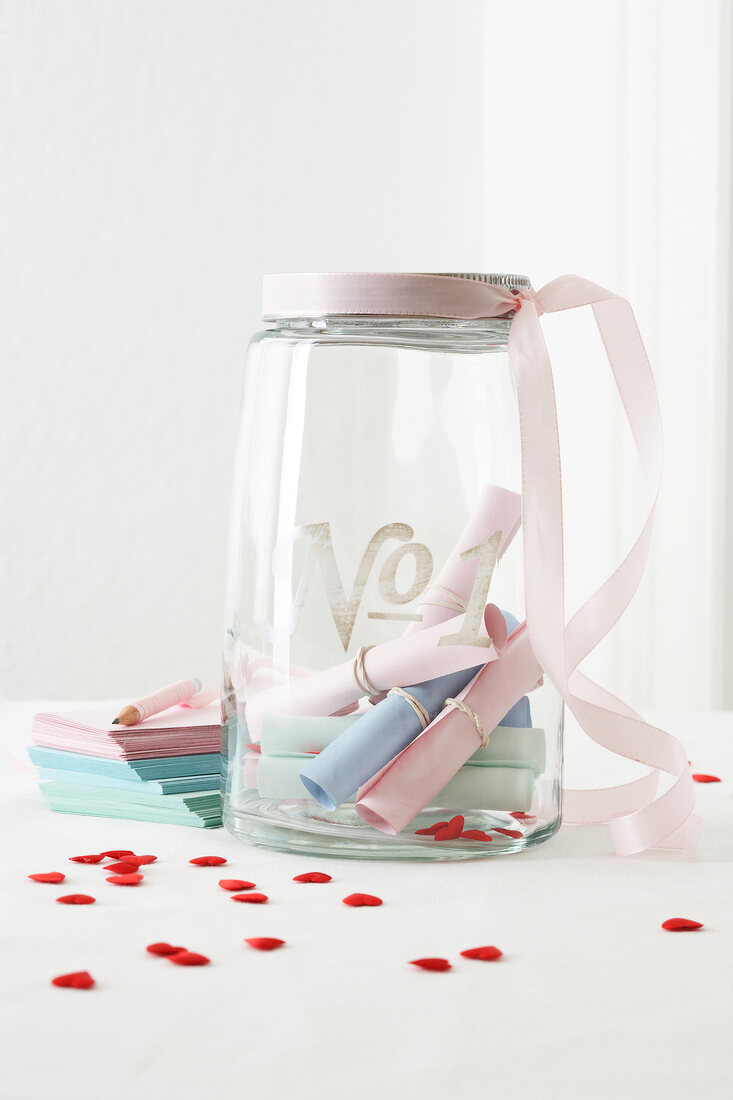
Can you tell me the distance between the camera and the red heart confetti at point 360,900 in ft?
1.93

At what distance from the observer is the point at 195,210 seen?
7.43ft

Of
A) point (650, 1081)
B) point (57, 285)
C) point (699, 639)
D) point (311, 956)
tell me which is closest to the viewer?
point (650, 1081)

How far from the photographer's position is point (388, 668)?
A: 67 cm

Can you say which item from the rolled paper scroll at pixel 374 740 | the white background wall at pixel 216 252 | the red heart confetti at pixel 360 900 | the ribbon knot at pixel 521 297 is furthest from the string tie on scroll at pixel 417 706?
the white background wall at pixel 216 252

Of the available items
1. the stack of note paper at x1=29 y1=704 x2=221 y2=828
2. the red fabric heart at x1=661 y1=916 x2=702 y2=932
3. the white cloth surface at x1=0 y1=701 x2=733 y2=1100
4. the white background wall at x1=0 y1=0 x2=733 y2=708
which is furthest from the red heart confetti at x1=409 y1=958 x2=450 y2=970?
the white background wall at x1=0 y1=0 x2=733 y2=708

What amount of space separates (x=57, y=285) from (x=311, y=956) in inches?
75.9

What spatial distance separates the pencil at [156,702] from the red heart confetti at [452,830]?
22 cm

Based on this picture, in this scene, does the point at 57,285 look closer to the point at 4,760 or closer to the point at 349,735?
the point at 4,760

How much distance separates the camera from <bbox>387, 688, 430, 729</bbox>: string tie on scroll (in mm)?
664

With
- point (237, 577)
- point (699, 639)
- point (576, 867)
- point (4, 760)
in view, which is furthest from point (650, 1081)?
point (699, 639)

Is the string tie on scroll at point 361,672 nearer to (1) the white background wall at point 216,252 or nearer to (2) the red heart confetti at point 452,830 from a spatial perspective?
(2) the red heart confetti at point 452,830

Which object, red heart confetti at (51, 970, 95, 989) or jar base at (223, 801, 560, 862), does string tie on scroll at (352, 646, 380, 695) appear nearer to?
jar base at (223, 801, 560, 862)

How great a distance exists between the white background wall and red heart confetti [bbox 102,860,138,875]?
1584 millimetres

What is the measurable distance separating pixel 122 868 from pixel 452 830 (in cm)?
17
